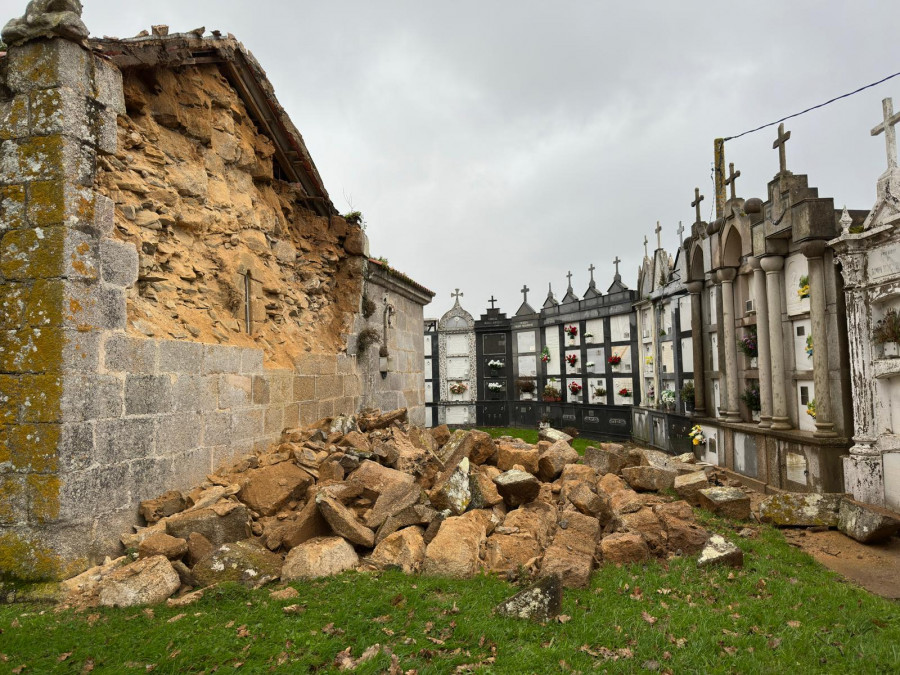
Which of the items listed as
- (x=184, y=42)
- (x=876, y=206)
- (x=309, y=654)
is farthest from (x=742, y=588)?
(x=184, y=42)

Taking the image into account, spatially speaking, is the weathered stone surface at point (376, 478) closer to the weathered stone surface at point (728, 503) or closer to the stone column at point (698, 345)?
the weathered stone surface at point (728, 503)

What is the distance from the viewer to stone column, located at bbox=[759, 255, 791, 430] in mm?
11594

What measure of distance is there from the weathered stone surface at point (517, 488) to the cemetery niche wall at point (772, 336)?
636 cm

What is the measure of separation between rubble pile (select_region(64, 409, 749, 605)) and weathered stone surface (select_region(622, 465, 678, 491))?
2.20ft

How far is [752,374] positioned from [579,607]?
10.3 metres

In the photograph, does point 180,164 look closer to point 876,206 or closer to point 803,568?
point 803,568

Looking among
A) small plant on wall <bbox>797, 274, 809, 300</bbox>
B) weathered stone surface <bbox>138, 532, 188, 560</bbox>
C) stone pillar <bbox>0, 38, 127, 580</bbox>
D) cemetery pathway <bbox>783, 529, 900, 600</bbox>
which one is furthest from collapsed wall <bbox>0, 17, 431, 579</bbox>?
small plant on wall <bbox>797, 274, 809, 300</bbox>

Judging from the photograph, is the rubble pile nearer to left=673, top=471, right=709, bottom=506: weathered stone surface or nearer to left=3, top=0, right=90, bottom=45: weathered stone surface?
left=673, top=471, right=709, bottom=506: weathered stone surface

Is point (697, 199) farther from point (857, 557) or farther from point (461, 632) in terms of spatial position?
point (461, 632)

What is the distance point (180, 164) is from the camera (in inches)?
279

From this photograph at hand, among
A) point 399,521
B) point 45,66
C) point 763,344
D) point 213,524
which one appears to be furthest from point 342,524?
point 763,344

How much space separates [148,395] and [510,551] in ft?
13.7

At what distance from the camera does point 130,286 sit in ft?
19.3

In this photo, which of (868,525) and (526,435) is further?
(526,435)
